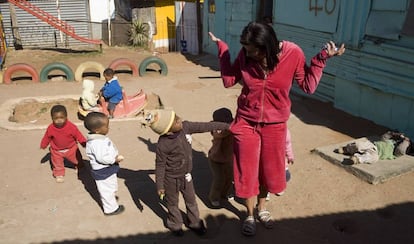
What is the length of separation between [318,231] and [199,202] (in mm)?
1327

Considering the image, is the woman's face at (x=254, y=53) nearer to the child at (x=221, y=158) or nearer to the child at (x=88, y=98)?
the child at (x=221, y=158)

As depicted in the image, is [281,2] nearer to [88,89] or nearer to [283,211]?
[88,89]

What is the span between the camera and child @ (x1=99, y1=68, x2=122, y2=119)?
7.04m

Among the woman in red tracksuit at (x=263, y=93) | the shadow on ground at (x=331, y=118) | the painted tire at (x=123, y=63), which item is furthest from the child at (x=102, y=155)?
the painted tire at (x=123, y=63)

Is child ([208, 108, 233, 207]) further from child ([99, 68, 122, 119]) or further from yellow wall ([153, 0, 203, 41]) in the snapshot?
yellow wall ([153, 0, 203, 41])

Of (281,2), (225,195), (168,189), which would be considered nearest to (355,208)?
(225,195)

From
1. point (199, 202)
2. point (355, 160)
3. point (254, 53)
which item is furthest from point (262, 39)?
point (355, 160)

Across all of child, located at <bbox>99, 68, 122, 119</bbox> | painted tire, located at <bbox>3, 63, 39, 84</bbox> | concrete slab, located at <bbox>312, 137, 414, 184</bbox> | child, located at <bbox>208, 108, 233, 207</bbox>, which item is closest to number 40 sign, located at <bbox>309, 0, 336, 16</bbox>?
concrete slab, located at <bbox>312, 137, 414, 184</bbox>

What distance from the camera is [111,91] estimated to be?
277 inches

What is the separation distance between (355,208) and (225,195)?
146cm

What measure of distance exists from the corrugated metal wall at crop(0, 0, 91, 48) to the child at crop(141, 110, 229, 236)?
14058 mm

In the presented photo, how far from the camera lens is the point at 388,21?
6.29 metres

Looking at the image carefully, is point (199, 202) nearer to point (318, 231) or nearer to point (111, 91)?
point (318, 231)

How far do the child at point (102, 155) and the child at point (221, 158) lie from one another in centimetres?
97
